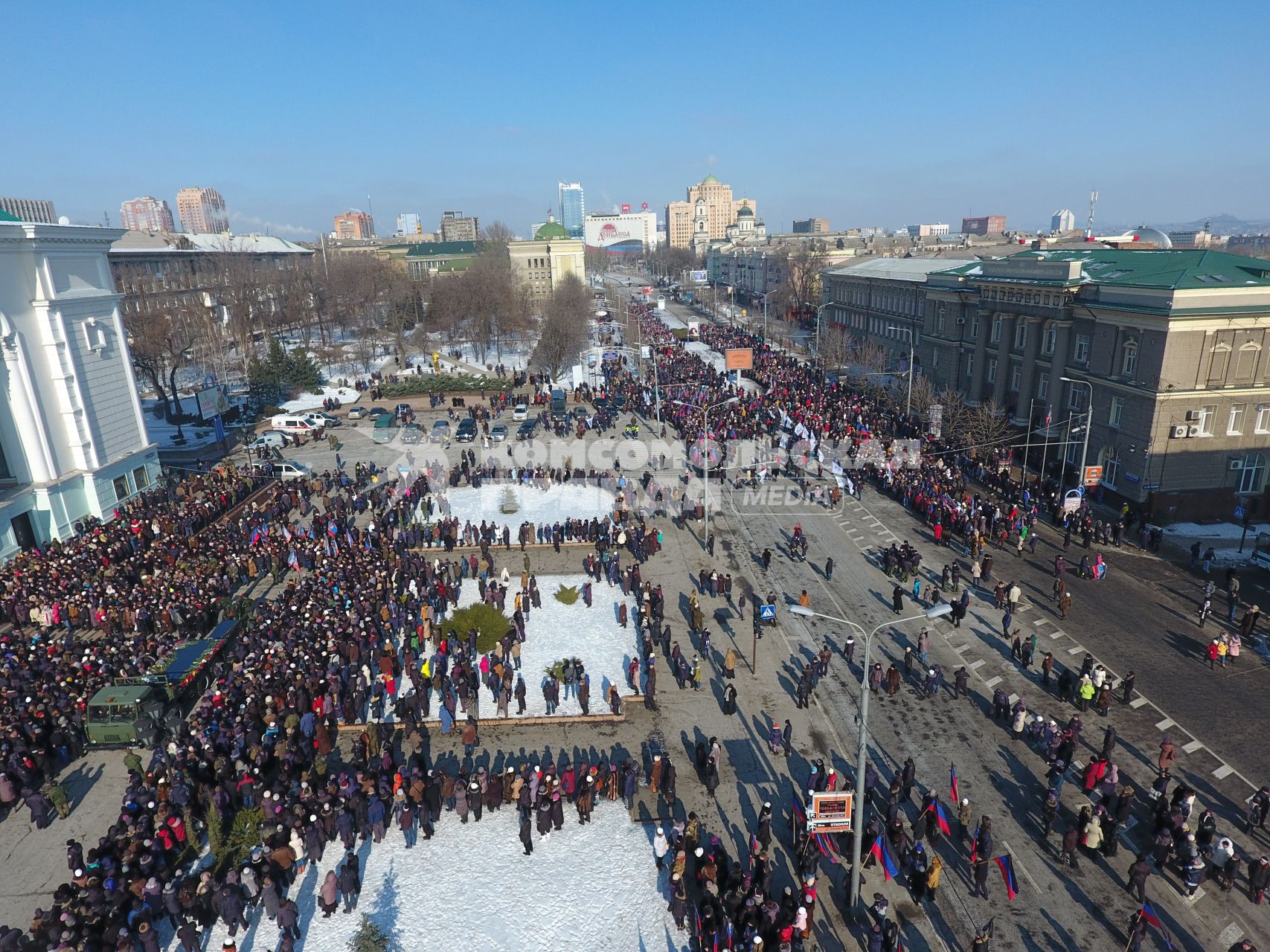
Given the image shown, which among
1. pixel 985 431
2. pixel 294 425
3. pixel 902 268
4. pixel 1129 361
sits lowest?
pixel 294 425

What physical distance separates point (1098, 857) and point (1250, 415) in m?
24.6

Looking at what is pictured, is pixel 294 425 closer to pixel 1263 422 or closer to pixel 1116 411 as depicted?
pixel 1116 411

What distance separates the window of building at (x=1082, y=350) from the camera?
113 feet

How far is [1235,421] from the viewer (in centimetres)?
3006

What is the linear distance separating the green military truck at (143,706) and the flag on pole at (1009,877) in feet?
56.3

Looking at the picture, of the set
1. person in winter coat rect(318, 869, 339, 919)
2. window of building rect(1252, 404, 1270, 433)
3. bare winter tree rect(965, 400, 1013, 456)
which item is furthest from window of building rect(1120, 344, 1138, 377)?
person in winter coat rect(318, 869, 339, 919)

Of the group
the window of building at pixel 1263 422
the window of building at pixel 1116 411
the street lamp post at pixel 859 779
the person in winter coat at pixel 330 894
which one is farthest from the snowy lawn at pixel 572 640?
the window of building at pixel 1263 422

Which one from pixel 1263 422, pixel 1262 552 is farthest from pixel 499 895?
pixel 1263 422

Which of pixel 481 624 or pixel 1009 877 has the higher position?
pixel 481 624

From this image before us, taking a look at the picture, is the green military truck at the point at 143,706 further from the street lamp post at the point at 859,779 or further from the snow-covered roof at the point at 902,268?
the snow-covered roof at the point at 902,268

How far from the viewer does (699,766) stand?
1570cm

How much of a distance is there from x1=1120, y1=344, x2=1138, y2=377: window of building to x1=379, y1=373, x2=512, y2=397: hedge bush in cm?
3894

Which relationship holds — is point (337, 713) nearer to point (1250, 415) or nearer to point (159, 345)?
point (1250, 415)

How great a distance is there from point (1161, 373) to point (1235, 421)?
3787mm
